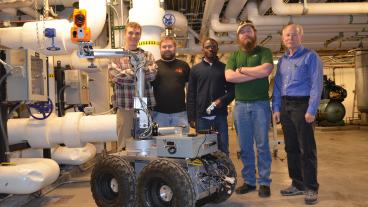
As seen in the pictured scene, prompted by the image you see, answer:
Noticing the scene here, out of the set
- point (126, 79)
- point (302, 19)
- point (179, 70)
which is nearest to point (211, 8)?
point (302, 19)

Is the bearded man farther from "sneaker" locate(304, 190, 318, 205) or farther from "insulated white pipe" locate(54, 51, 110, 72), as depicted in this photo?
"insulated white pipe" locate(54, 51, 110, 72)

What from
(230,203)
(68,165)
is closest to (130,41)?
(230,203)

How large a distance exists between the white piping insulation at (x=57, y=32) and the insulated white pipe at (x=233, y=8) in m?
2.58

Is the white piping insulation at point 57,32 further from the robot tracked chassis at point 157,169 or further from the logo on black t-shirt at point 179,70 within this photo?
the robot tracked chassis at point 157,169

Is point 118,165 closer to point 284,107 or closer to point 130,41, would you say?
point 130,41

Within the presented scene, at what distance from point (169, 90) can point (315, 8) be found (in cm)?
339

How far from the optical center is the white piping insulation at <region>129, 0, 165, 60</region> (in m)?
3.94

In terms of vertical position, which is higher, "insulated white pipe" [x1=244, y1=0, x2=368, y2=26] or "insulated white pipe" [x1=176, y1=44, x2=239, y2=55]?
"insulated white pipe" [x1=244, y1=0, x2=368, y2=26]

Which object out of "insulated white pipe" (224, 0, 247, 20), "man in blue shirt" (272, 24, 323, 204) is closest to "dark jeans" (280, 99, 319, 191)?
"man in blue shirt" (272, 24, 323, 204)

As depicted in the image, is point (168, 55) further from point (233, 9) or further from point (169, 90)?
point (233, 9)

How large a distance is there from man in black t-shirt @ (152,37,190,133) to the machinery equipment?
8224 millimetres

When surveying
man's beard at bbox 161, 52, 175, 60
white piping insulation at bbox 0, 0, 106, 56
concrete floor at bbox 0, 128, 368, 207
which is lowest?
concrete floor at bbox 0, 128, 368, 207

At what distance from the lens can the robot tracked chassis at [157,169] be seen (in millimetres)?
2504

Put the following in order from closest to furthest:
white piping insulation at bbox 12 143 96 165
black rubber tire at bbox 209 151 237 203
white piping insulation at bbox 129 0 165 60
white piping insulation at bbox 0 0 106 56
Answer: black rubber tire at bbox 209 151 237 203 < white piping insulation at bbox 0 0 106 56 < white piping insulation at bbox 129 0 165 60 < white piping insulation at bbox 12 143 96 165
